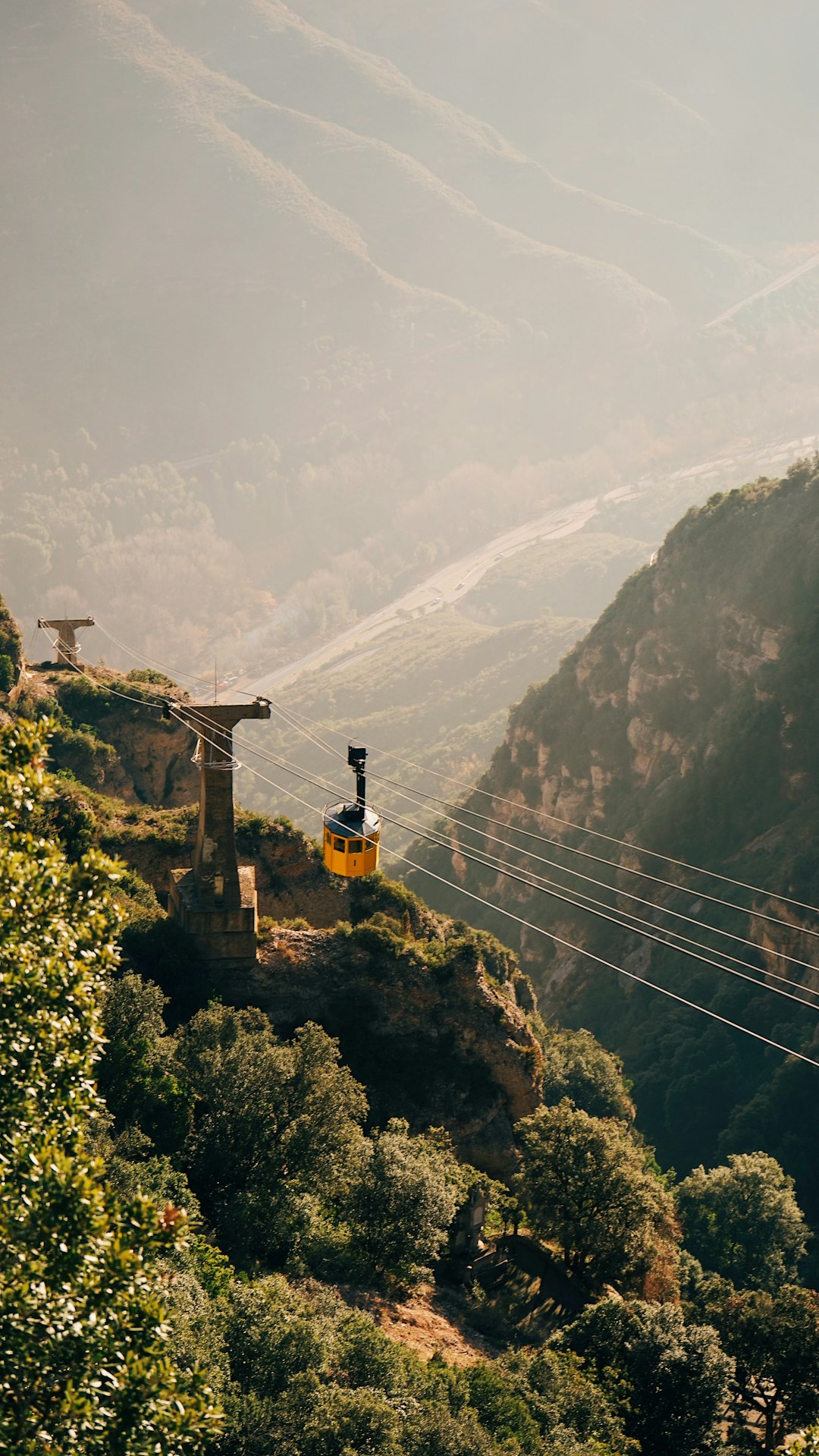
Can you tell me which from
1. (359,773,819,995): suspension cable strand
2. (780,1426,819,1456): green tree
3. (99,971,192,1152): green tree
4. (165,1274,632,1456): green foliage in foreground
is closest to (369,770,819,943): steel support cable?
(359,773,819,995): suspension cable strand

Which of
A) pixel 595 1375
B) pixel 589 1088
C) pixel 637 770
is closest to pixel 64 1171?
pixel 595 1375

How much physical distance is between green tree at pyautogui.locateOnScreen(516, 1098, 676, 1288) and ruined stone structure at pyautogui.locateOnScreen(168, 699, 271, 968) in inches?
506

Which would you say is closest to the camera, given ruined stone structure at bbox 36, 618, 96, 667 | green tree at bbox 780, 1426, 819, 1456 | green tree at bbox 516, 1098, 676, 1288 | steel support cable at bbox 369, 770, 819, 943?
green tree at bbox 780, 1426, 819, 1456

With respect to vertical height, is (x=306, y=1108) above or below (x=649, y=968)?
above

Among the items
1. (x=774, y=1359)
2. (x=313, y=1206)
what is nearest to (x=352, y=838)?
(x=313, y=1206)

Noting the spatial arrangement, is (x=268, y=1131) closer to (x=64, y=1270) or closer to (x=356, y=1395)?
(x=356, y=1395)

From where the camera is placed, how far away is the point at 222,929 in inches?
2019

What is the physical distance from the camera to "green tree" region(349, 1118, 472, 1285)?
38906mm

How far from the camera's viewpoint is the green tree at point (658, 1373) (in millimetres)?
38875

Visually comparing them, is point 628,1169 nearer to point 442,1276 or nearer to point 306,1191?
point 442,1276

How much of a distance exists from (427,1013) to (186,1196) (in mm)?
18834

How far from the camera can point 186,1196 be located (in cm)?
3556

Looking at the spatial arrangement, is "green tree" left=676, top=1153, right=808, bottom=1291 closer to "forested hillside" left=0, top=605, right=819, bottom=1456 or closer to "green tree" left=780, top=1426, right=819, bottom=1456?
"forested hillside" left=0, top=605, right=819, bottom=1456

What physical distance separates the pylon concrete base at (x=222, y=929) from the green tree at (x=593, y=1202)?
12.3 meters
